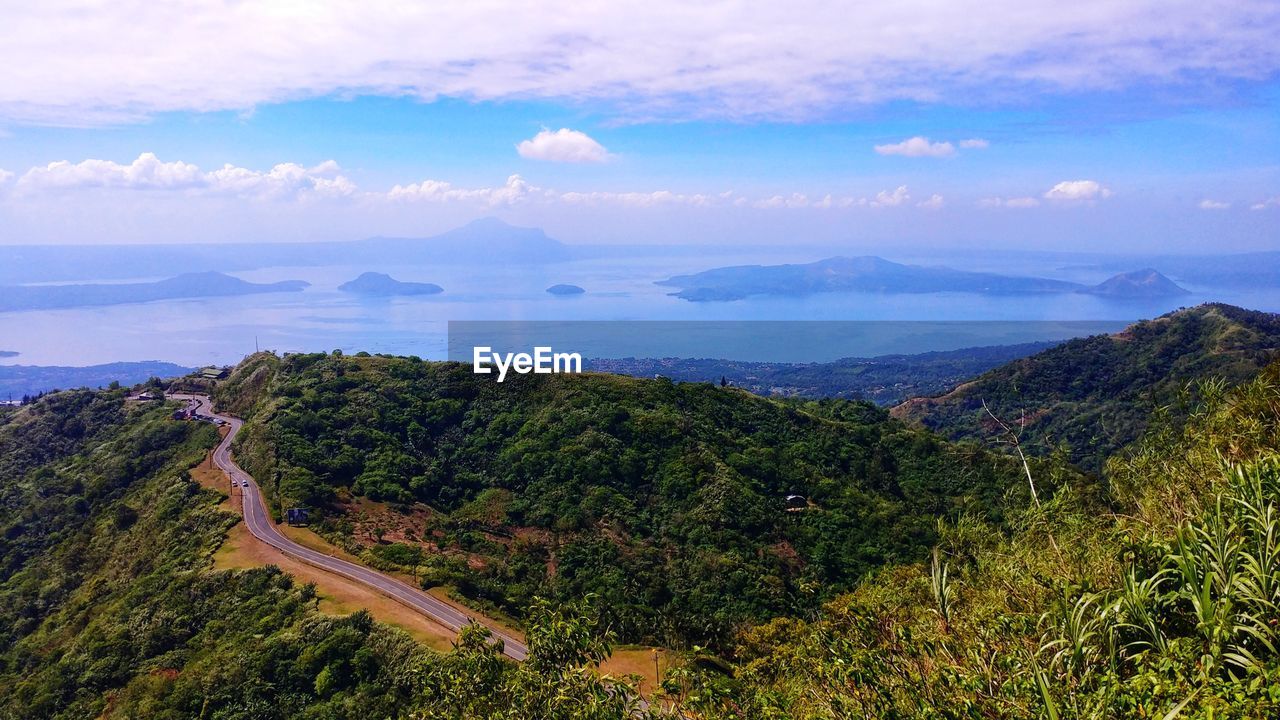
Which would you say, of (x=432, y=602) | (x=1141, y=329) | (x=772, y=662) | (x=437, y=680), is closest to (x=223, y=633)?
(x=432, y=602)

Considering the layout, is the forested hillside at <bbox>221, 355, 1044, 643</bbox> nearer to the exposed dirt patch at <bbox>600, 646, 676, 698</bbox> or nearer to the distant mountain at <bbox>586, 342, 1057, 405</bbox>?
the exposed dirt patch at <bbox>600, 646, 676, 698</bbox>

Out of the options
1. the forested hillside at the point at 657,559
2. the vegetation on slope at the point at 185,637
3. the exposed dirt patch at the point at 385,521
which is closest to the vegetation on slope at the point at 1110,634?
the forested hillside at the point at 657,559

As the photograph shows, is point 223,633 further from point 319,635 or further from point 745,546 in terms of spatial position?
point 745,546

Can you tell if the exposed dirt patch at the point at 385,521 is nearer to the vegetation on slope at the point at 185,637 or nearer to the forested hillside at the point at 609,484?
the forested hillside at the point at 609,484

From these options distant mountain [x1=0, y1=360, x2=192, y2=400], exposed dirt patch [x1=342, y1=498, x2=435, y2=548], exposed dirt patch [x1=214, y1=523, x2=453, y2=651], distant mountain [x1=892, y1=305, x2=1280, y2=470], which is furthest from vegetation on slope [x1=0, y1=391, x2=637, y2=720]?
distant mountain [x1=0, y1=360, x2=192, y2=400]

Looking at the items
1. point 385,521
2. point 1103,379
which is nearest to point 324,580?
point 385,521

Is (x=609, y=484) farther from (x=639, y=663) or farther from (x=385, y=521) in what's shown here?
(x=639, y=663)
